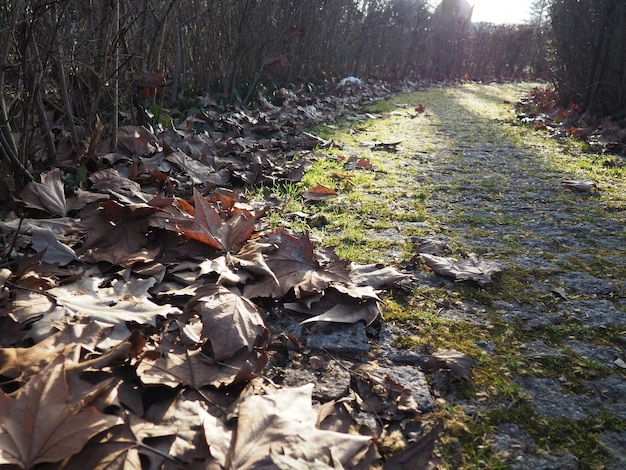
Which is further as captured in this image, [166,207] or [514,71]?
[514,71]

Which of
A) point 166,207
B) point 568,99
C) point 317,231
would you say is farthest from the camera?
point 568,99

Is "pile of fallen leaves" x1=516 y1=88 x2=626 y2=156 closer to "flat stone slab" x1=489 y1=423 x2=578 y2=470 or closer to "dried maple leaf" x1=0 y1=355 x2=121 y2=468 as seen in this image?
"flat stone slab" x1=489 y1=423 x2=578 y2=470

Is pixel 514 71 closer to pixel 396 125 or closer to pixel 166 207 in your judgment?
pixel 396 125

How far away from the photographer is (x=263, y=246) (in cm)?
189

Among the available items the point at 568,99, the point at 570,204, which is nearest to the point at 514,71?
the point at 568,99

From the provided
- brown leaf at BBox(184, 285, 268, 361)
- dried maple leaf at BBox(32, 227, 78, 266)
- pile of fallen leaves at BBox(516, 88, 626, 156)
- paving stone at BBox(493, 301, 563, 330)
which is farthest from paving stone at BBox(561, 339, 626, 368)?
pile of fallen leaves at BBox(516, 88, 626, 156)

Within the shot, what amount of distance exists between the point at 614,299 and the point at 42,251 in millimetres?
2058

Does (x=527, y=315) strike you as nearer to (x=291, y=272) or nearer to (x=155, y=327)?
(x=291, y=272)

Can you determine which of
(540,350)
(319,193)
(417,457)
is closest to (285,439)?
(417,457)

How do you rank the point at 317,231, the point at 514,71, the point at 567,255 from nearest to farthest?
the point at 567,255 → the point at 317,231 → the point at 514,71

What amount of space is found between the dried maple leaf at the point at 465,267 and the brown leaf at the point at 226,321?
2.81ft

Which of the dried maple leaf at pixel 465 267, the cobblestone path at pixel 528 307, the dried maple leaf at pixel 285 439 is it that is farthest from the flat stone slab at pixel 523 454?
the dried maple leaf at pixel 465 267

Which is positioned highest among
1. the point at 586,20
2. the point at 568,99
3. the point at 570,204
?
the point at 586,20

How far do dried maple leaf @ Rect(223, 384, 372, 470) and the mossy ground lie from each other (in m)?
0.24
